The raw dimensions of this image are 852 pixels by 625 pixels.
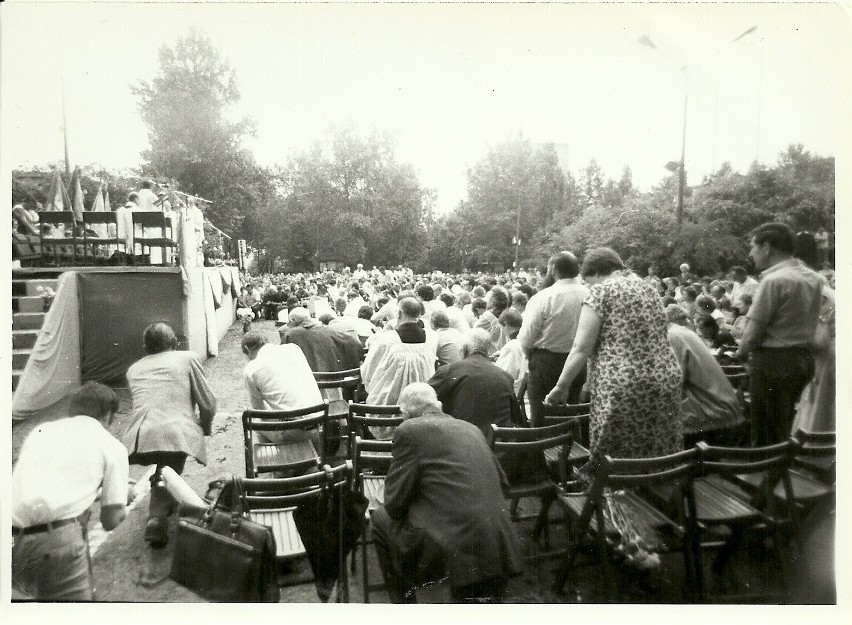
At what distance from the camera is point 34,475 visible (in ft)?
8.66

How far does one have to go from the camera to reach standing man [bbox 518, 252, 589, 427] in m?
4.48

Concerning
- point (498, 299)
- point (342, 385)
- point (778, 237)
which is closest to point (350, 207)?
point (498, 299)

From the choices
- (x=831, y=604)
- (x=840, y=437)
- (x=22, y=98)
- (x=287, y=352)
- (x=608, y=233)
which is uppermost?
(x=22, y=98)

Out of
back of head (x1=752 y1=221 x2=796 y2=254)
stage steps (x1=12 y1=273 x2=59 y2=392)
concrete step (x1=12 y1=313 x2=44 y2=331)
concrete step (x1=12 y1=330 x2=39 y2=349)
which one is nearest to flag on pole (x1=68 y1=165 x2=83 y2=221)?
stage steps (x1=12 y1=273 x2=59 y2=392)

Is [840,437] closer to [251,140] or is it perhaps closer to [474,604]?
[474,604]

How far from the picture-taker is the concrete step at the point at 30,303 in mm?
7484

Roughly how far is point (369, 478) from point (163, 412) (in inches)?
53.9

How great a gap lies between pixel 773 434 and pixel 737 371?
3.09 ft

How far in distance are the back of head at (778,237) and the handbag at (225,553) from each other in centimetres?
294

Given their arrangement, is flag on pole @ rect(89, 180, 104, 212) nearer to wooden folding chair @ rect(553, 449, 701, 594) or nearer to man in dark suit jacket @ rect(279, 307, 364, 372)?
man in dark suit jacket @ rect(279, 307, 364, 372)

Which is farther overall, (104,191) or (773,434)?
(104,191)

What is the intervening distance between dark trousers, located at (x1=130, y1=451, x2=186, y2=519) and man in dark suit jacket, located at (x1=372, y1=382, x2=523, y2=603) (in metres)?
1.76

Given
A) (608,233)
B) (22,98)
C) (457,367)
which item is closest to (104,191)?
(22,98)

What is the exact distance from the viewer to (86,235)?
8461 millimetres
